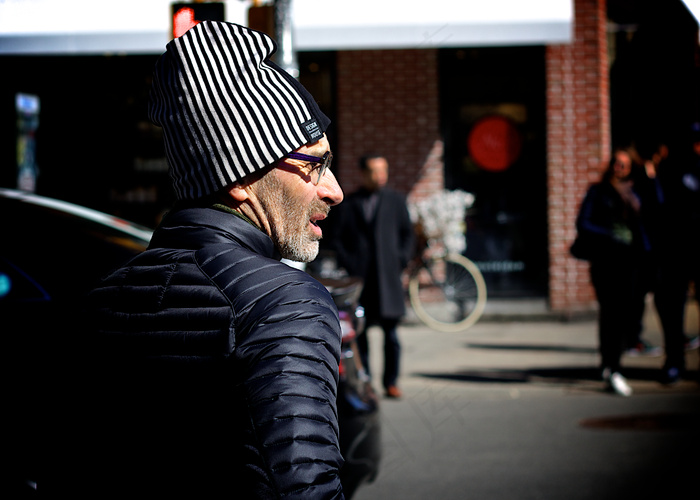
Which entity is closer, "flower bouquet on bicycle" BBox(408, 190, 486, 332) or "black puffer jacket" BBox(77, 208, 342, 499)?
"black puffer jacket" BBox(77, 208, 342, 499)

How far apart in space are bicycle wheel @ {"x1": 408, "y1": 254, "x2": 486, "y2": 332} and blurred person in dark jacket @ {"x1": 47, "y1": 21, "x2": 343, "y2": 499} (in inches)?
333

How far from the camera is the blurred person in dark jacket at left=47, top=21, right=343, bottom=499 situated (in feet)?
3.62

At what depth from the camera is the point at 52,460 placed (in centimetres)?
135

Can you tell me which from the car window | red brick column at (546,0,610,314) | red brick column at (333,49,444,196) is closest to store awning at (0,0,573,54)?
red brick column at (333,49,444,196)

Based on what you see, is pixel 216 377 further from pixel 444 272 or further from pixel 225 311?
pixel 444 272

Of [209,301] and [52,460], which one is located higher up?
[209,301]

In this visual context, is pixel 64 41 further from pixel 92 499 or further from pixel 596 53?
pixel 92 499

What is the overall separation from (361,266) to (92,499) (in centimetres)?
539

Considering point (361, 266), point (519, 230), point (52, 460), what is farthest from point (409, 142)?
point (52, 460)

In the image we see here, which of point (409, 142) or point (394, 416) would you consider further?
point (409, 142)

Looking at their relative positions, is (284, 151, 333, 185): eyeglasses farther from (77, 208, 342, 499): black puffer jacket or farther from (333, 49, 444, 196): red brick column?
(333, 49, 444, 196): red brick column

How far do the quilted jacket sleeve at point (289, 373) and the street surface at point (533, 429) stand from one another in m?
3.23

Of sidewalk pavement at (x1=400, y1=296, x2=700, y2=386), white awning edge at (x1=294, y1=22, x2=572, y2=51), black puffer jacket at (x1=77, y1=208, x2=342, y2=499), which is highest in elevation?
white awning edge at (x1=294, y1=22, x2=572, y2=51)

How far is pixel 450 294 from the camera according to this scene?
9.93 metres
